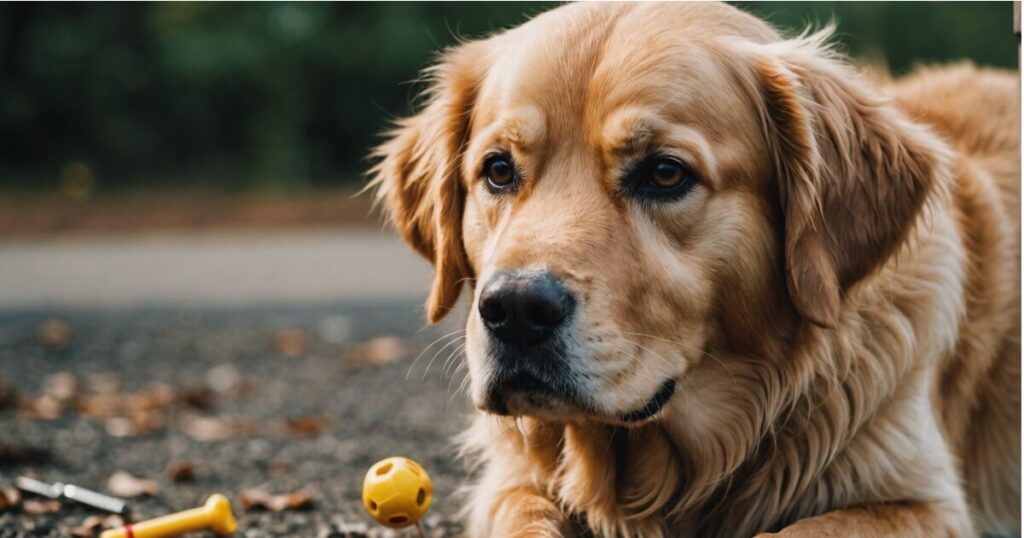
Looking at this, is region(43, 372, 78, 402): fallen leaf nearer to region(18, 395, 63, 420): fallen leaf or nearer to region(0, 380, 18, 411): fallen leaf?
region(18, 395, 63, 420): fallen leaf

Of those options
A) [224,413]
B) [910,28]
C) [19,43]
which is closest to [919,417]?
[224,413]

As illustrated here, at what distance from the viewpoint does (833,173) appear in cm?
322

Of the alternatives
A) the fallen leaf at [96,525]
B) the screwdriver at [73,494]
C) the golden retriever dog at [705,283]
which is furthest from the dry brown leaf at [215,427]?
the golden retriever dog at [705,283]

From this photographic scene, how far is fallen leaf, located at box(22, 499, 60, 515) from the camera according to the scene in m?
3.75

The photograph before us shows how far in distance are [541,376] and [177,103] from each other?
670 inches

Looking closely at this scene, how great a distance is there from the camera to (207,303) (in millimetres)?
9602

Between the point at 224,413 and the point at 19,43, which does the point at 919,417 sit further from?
the point at 19,43

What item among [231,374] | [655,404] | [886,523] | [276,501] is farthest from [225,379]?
[886,523]

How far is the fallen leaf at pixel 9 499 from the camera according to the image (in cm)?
377

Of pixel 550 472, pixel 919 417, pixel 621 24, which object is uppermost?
pixel 621 24

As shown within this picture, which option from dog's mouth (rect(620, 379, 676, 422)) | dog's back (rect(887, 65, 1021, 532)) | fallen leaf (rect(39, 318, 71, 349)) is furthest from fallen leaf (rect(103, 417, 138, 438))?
dog's back (rect(887, 65, 1021, 532))

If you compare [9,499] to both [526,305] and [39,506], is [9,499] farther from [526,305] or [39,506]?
[526,305]

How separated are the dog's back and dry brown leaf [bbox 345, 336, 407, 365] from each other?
3.95 m

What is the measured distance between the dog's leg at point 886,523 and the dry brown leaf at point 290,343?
507cm
